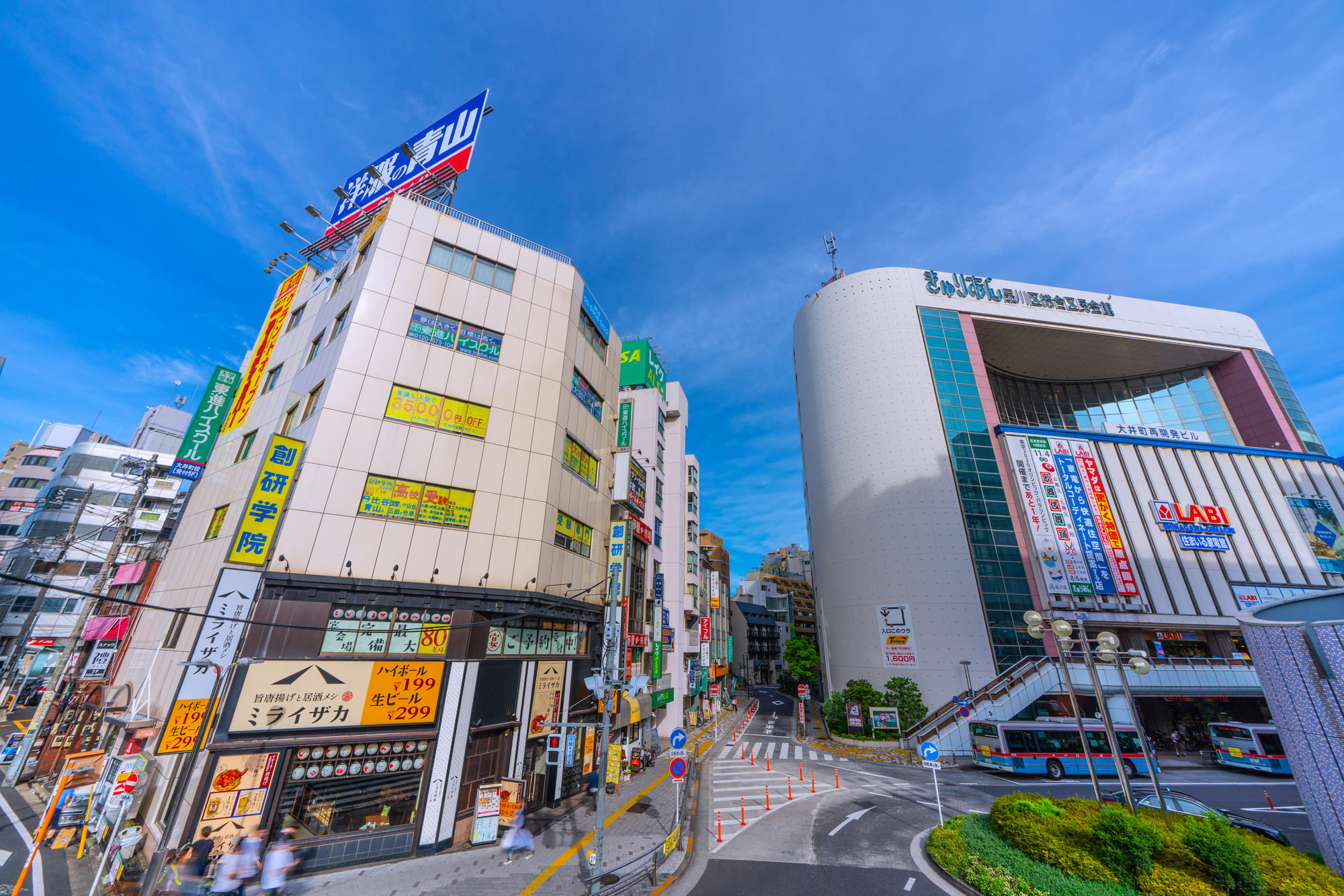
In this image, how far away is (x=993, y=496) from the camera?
4553 cm

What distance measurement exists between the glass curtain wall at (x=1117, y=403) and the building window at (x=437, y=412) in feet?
191

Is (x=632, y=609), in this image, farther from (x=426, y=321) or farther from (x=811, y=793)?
(x=426, y=321)

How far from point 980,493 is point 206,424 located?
57.5m

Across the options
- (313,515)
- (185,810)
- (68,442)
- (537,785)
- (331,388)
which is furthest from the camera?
(68,442)

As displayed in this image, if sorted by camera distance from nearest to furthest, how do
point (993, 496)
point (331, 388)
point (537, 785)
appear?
point (331, 388)
point (537, 785)
point (993, 496)

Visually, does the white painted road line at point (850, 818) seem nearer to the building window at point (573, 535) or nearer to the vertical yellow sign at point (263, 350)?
the building window at point (573, 535)

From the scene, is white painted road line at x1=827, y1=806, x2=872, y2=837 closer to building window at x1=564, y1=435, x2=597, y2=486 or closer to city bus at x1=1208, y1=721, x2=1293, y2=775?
building window at x1=564, y1=435, x2=597, y2=486

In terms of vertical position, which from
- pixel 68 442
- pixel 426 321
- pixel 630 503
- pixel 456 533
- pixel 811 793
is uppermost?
pixel 68 442

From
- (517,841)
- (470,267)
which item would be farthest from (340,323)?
(517,841)

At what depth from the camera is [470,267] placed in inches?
890

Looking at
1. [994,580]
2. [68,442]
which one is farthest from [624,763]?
[68,442]

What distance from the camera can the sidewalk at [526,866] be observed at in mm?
13125

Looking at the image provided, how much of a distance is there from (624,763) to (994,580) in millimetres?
35345

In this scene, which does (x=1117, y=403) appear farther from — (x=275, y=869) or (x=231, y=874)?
(x=231, y=874)
